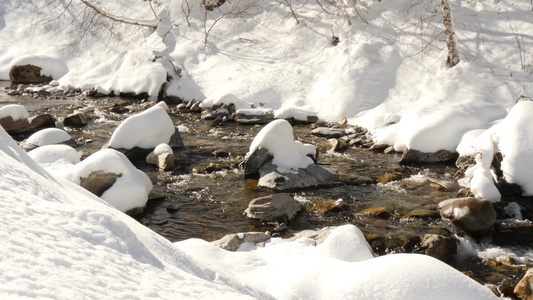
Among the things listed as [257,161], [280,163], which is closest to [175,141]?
[257,161]

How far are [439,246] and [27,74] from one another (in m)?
13.4

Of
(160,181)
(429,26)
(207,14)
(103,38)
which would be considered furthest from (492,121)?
(103,38)

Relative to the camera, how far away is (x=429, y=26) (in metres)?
12.1

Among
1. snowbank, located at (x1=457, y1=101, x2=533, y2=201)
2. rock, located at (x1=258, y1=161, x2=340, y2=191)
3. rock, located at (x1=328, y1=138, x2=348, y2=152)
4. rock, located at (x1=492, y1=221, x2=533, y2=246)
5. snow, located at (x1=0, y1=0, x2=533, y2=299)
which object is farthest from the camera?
rock, located at (x1=328, y1=138, x2=348, y2=152)

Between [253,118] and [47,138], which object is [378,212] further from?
[47,138]

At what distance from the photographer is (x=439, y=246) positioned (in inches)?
226

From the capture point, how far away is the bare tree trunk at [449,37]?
10.5 m

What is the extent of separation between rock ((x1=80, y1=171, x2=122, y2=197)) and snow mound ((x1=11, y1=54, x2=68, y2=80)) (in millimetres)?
9989

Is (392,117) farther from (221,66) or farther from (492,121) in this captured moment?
(221,66)

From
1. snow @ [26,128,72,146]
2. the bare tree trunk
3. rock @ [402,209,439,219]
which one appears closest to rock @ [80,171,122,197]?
snow @ [26,128,72,146]

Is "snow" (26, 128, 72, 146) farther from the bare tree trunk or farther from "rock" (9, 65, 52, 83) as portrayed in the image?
the bare tree trunk

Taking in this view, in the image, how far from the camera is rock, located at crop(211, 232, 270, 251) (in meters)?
5.15

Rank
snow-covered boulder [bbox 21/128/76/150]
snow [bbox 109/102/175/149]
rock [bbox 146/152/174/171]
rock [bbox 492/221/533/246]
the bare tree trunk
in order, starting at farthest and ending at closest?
1. the bare tree trunk
2. snow-covered boulder [bbox 21/128/76/150]
3. snow [bbox 109/102/175/149]
4. rock [bbox 146/152/174/171]
5. rock [bbox 492/221/533/246]

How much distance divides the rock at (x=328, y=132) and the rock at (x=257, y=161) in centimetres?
235
